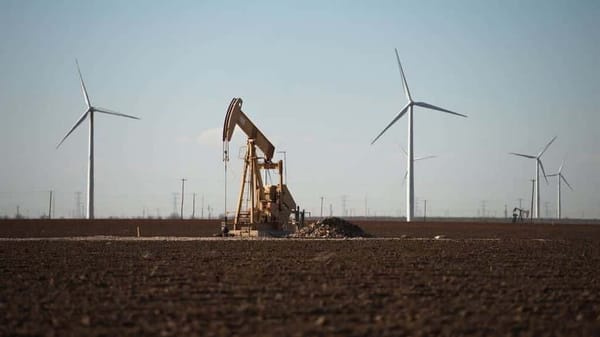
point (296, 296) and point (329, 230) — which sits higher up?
point (329, 230)

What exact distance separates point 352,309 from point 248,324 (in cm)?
208

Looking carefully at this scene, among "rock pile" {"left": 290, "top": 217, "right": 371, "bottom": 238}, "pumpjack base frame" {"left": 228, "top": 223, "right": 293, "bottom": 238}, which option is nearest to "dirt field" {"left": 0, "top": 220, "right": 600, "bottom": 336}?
"pumpjack base frame" {"left": 228, "top": 223, "right": 293, "bottom": 238}

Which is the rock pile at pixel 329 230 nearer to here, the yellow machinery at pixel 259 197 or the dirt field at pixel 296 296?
the yellow machinery at pixel 259 197

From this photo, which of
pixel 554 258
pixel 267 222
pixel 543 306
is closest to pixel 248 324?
pixel 543 306

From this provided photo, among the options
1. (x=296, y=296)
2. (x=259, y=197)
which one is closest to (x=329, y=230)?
(x=259, y=197)

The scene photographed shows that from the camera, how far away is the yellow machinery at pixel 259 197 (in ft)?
124

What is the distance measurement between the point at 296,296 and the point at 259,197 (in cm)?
2439

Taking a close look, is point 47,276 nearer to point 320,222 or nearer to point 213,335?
point 213,335

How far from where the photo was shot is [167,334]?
10430 mm

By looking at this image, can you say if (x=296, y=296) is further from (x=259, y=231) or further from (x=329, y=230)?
(x=329, y=230)

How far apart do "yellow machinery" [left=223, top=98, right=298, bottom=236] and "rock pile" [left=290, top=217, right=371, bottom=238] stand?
1.66 m

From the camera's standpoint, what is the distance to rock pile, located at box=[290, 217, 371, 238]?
40.8 meters

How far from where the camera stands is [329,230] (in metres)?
41.3

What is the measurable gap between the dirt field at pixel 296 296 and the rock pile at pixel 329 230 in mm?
16533
